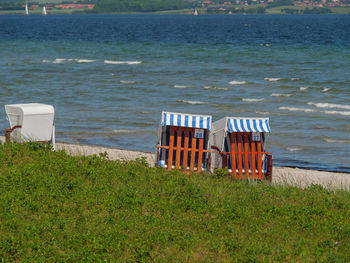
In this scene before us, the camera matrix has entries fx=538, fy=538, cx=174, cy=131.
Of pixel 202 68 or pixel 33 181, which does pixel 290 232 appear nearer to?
pixel 33 181

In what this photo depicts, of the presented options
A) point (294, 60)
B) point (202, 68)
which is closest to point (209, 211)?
point (202, 68)

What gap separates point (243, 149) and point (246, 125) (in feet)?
2.22

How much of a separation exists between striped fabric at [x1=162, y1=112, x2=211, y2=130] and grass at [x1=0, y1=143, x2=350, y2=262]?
1.32 meters

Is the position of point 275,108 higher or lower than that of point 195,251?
lower

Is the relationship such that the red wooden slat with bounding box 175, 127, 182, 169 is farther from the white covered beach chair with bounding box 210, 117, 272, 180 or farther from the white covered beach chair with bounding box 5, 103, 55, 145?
the white covered beach chair with bounding box 5, 103, 55, 145

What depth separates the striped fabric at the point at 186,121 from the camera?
12203mm

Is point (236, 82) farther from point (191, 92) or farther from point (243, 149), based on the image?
point (243, 149)

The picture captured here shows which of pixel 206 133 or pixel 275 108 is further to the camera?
pixel 275 108

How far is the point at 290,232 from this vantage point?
26.7 feet

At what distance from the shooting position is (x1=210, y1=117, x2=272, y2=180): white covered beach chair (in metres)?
12.1

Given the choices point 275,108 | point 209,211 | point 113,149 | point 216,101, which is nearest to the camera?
point 209,211

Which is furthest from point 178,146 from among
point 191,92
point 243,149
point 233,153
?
point 191,92

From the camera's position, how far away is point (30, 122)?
41.8 feet

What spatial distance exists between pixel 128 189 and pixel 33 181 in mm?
1738
